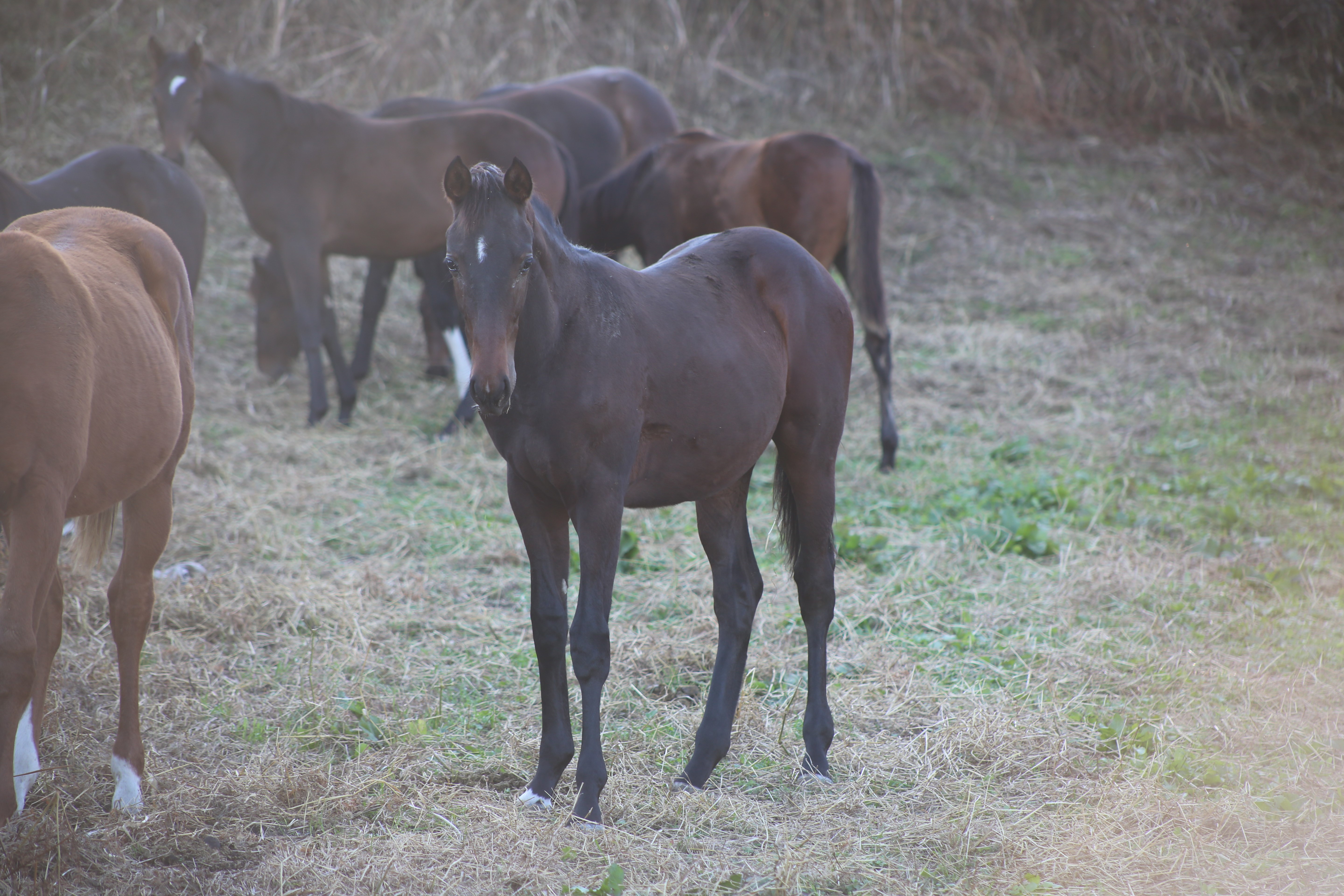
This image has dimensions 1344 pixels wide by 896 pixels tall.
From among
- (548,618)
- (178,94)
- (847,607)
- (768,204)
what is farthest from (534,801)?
(178,94)

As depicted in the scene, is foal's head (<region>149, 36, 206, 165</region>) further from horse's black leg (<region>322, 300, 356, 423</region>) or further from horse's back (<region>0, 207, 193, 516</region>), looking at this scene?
horse's back (<region>0, 207, 193, 516</region>)

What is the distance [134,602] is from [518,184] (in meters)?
1.64

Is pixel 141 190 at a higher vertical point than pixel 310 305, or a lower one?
higher

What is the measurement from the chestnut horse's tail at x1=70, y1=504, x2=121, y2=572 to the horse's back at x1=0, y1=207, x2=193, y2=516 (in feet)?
1.31

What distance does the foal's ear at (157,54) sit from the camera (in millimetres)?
6910

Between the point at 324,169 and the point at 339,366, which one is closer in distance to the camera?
the point at 324,169

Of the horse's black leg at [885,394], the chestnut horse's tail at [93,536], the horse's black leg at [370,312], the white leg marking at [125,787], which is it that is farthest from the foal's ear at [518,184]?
the horse's black leg at [370,312]

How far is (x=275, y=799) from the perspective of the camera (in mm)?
2953

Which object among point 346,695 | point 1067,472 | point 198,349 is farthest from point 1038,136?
point 346,695

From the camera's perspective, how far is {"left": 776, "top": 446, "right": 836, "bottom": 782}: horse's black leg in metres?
3.38

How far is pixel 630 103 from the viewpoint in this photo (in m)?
10.2

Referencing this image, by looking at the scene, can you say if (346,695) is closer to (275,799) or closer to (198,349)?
(275,799)

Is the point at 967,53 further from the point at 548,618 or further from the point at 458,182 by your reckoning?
the point at 548,618

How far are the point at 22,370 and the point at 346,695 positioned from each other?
5.30ft
